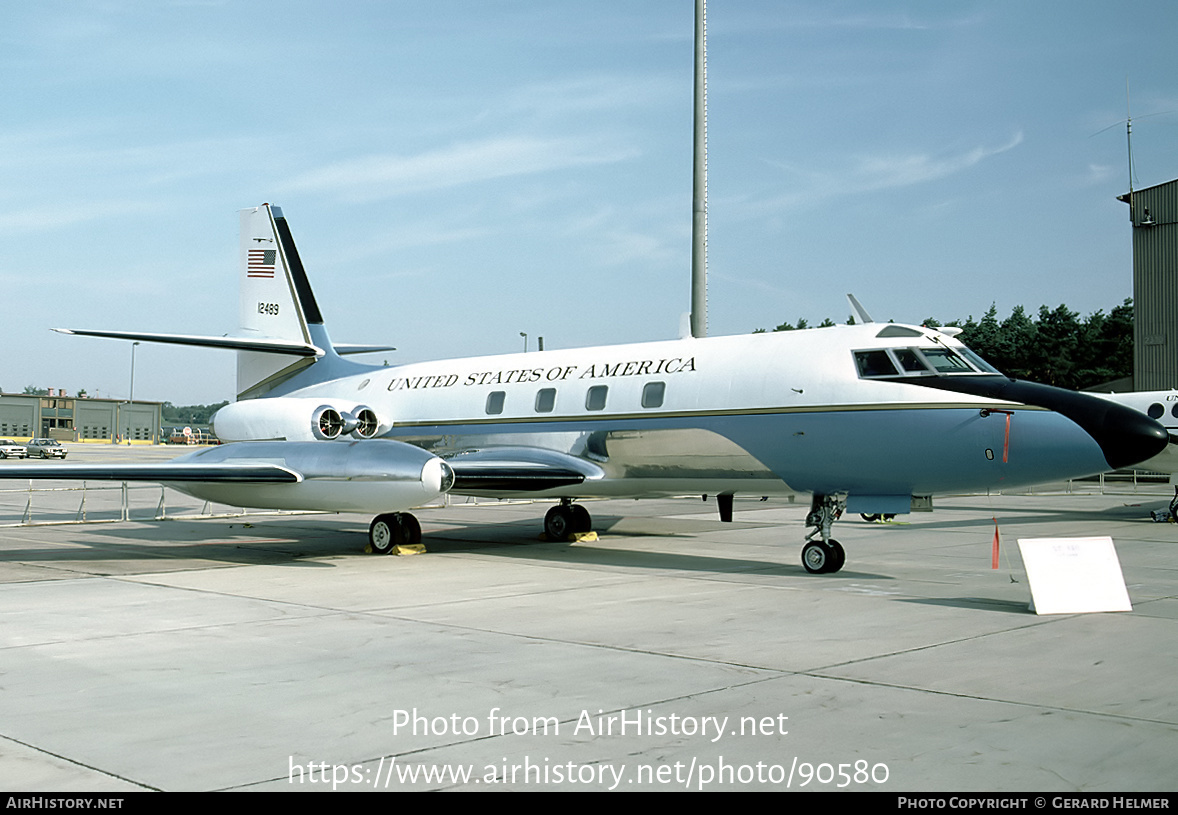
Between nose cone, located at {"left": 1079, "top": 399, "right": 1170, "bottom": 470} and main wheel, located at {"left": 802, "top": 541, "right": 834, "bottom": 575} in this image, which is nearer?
nose cone, located at {"left": 1079, "top": 399, "right": 1170, "bottom": 470}

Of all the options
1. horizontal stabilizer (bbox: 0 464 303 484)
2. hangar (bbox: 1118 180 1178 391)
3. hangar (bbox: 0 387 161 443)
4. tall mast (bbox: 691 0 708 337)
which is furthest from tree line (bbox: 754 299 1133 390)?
hangar (bbox: 0 387 161 443)

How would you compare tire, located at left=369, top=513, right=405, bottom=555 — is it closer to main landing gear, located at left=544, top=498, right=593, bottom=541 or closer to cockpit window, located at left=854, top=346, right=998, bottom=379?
main landing gear, located at left=544, top=498, right=593, bottom=541

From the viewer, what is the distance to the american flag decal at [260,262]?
64.3 feet

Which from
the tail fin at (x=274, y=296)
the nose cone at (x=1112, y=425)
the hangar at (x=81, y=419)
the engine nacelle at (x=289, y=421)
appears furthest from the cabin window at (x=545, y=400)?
the hangar at (x=81, y=419)

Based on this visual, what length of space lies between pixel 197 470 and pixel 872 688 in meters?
10.2

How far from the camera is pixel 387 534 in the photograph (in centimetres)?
1587

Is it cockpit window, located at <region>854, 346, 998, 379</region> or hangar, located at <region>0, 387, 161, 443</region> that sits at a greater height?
hangar, located at <region>0, 387, 161, 443</region>

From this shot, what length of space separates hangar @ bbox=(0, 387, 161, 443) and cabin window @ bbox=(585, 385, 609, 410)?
3925 inches

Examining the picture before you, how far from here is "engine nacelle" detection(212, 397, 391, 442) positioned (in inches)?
642

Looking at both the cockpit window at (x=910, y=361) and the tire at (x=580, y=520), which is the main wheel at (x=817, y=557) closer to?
the cockpit window at (x=910, y=361)

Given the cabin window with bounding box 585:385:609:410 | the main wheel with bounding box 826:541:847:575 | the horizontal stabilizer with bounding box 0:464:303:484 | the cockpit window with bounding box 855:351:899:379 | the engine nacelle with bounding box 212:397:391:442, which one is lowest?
the main wheel with bounding box 826:541:847:575

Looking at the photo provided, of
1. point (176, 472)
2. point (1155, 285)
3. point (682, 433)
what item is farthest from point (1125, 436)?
point (1155, 285)

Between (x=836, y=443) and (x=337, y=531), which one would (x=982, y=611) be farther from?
(x=337, y=531)
